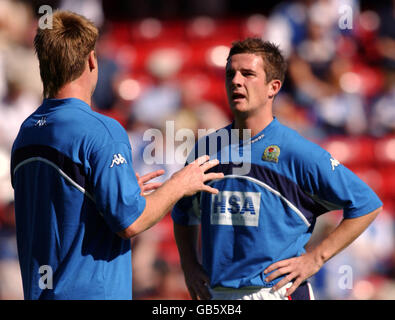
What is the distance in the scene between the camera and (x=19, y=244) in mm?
2861

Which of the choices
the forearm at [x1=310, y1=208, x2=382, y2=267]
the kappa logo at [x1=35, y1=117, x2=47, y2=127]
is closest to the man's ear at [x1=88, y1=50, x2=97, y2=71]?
the kappa logo at [x1=35, y1=117, x2=47, y2=127]

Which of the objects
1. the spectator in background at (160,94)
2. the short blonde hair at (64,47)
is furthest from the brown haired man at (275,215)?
the spectator in background at (160,94)

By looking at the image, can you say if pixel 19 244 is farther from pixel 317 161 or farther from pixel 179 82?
pixel 179 82

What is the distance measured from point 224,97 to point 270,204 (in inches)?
207

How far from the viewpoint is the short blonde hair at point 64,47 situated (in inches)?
108

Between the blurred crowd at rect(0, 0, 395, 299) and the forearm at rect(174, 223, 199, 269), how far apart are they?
2.75 meters

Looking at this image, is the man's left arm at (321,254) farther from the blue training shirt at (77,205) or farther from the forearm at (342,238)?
the blue training shirt at (77,205)

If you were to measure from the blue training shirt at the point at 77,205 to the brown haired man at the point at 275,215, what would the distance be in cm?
85

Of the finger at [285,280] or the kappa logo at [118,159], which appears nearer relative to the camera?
the kappa logo at [118,159]

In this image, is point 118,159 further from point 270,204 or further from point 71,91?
point 270,204

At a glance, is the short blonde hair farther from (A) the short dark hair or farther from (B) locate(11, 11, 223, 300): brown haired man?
(A) the short dark hair

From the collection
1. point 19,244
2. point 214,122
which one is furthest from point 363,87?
point 19,244

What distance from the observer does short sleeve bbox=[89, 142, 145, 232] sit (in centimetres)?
262

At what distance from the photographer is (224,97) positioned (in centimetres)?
858
